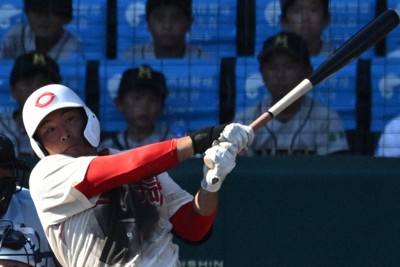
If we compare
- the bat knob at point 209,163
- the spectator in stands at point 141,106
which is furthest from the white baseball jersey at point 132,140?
the bat knob at point 209,163

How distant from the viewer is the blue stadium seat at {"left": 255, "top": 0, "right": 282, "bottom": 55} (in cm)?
618

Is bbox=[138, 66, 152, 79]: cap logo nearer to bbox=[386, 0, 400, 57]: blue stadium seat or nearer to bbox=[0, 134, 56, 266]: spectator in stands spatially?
bbox=[386, 0, 400, 57]: blue stadium seat

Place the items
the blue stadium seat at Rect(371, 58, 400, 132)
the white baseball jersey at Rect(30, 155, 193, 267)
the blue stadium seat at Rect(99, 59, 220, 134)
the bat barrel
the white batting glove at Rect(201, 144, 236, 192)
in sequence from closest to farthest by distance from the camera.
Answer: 1. the white batting glove at Rect(201, 144, 236, 192)
2. the white baseball jersey at Rect(30, 155, 193, 267)
3. the bat barrel
4. the blue stadium seat at Rect(371, 58, 400, 132)
5. the blue stadium seat at Rect(99, 59, 220, 134)

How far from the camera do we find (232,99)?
244 inches

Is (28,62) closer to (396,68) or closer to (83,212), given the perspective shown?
(396,68)

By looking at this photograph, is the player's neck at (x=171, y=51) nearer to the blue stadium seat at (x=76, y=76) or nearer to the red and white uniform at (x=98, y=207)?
the blue stadium seat at (x=76, y=76)

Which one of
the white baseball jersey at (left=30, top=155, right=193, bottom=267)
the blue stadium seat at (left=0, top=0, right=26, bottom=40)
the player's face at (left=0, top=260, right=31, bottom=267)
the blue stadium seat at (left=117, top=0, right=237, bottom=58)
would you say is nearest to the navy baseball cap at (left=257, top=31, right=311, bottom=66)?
the blue stadium seat at (left=117, top=0, right=237, bottom=58)

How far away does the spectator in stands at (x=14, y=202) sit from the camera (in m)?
4.60

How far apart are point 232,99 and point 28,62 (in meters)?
1.00

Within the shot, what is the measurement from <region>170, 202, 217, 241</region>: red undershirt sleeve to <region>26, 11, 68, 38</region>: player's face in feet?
7.07

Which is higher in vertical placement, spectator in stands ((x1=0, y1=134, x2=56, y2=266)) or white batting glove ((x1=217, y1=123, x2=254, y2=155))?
white batting glove ((x1=217, y1=123, x2=254, y2=155))

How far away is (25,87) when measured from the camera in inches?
248

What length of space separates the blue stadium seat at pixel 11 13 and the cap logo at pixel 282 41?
4.01 ft

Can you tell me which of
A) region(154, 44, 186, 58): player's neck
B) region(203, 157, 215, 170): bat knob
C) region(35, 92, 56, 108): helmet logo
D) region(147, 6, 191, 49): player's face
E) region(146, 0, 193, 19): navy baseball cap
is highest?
region(146, 0, 193, 19): navy baseball cap
